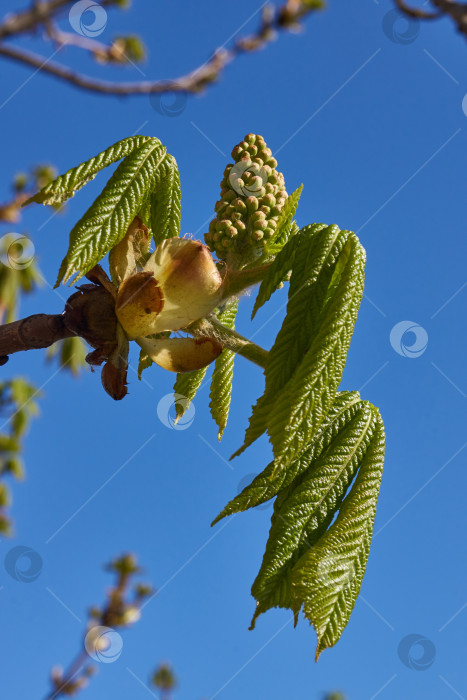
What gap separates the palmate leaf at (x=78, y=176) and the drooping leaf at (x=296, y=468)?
82cm

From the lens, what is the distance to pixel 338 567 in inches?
54.7

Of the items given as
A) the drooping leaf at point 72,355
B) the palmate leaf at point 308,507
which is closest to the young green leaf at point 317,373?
the palmate leaf at point 308,507

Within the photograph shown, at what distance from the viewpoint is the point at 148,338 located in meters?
1.61

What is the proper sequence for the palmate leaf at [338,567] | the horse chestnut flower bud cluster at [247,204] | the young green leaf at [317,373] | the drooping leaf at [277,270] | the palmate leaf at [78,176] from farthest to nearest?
the horse chestnut flower bud cluster at [247,204], the palmate leaf at [78,176], the drooping leaf at [277,270], the palmate leaf at [338,567], the young green leaf at [317,373]

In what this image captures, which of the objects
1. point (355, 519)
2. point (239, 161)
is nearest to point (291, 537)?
point (355, 519)

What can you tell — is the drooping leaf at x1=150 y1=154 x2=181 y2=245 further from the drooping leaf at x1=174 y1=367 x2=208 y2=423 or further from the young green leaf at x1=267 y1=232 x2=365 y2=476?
the young green leaf at x1=267 y1=232 x2=365 y2=476

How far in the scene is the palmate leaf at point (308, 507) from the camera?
143cm

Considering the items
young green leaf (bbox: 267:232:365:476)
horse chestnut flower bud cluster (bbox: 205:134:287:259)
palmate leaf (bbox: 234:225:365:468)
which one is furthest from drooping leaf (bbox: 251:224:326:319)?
horse chestnut flower bud cluster (bbox: 205:134:287:259)

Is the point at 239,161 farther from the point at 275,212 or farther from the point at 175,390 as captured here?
the point at 175,390

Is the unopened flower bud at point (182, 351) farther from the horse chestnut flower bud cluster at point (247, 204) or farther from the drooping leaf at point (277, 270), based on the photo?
the horse chestnut flower bud cluster at point (247, 204)

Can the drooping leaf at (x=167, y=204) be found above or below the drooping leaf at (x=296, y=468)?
above

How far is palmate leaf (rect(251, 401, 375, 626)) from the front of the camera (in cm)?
143

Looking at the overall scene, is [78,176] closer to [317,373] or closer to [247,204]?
[247,204]

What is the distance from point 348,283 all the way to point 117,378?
1.94ft
